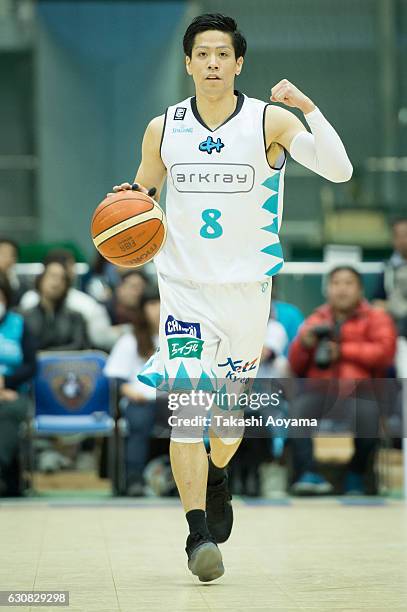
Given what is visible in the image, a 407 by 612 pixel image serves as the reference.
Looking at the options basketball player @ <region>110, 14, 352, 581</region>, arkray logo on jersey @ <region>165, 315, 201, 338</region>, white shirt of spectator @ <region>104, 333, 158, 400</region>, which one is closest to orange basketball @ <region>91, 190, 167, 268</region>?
basketball player @ <region>110, 14, 352, 581</region>

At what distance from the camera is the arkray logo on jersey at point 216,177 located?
5.13 meters

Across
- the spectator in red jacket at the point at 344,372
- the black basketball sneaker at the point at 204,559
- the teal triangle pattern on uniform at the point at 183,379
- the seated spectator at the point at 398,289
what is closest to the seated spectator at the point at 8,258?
the spectator in red jacket at the point at 344,372

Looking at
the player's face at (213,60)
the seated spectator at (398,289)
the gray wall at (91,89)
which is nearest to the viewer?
the player's face at (213,60)

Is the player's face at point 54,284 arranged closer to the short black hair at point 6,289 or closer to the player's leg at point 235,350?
the short black hair at point 6,289

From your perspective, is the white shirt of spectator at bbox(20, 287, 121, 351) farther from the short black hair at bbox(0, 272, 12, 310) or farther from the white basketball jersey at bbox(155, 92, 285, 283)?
the white basketball jersey at bbox(155, 92, 285, 283)

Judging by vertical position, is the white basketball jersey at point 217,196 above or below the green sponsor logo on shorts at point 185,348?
above

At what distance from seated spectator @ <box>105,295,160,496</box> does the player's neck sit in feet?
12.7

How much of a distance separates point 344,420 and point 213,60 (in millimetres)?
4248

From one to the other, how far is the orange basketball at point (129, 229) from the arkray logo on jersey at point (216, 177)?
0.23 meters

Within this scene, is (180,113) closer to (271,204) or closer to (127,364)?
(271,204)

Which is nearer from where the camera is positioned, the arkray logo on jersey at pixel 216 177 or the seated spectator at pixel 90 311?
the arkray logo on jersey at pixel 216 177

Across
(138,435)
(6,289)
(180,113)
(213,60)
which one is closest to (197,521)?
(180,113)

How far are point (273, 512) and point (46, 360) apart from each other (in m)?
2.25

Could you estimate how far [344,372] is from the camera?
883cm
